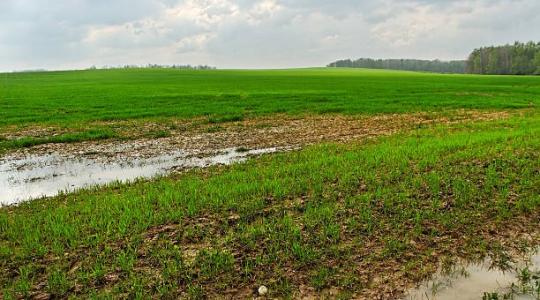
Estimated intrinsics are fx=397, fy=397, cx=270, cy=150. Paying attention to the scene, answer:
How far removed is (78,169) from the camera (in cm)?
1381

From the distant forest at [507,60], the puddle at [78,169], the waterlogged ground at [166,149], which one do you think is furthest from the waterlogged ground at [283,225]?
the distant forest at [507,60]

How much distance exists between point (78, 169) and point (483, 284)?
500 inches

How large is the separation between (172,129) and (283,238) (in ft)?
51.0

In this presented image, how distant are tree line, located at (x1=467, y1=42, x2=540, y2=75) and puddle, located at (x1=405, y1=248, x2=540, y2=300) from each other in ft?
481

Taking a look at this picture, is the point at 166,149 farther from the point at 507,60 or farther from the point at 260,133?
the point at 507,60

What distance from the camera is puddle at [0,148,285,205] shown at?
11.7 metres

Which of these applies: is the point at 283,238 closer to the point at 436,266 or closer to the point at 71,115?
the point at 436,266

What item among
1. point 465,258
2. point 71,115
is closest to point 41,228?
point 465,258

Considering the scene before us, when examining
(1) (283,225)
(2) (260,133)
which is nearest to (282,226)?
(1) (283,225)

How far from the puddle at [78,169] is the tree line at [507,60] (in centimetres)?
14318

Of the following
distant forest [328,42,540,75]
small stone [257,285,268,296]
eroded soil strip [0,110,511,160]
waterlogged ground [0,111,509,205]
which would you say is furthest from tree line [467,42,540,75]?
small stone [257,285,268,296]

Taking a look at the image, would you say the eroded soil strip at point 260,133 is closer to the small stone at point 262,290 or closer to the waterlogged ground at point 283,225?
the waterlogged ground at point 283,225

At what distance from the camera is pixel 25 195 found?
11133mm

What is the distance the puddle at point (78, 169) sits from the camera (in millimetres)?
11703
